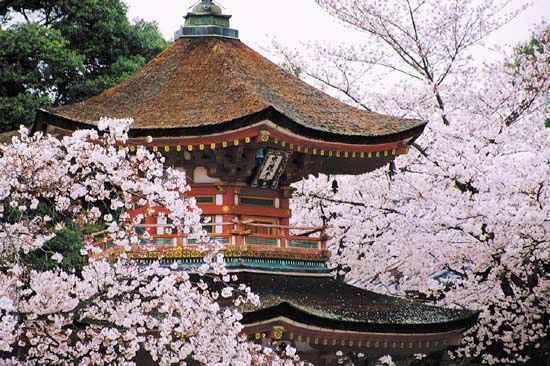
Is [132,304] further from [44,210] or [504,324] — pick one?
[504,324]

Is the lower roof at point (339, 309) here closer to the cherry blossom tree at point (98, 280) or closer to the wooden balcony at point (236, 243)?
the wooden balcony at point (236, 243)

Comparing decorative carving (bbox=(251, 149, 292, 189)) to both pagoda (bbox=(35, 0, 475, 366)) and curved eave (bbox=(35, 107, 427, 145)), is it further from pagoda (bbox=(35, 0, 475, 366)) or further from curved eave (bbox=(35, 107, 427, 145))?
curved eave (bbox=(35, 107, 427, 145))

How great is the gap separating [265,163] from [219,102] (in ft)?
3.59

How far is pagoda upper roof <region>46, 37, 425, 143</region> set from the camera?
15.7 m

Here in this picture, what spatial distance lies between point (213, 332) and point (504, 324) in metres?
8.55

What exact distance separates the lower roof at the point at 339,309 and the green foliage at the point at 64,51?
8.65 m

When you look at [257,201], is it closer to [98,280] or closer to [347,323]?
[347,323]

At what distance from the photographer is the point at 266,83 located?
1728cm

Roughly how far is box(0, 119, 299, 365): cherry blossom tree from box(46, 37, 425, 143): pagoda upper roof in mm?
1847

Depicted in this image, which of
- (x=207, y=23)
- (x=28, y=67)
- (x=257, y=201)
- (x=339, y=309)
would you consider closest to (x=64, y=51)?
(x=28, y=67)

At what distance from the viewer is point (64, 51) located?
23.7 meters

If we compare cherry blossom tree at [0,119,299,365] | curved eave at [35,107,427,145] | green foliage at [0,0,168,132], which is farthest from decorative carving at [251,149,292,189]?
green foliage at [0,0,168,132]

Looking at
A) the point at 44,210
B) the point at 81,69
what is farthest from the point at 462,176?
the point at 81,69

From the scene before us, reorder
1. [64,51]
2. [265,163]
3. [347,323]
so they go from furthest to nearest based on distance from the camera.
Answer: [64,51] → [265,163] → [347,323]
